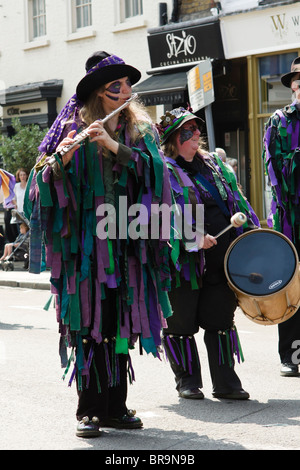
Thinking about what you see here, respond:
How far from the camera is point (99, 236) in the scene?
495 centimetres

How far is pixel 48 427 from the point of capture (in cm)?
525

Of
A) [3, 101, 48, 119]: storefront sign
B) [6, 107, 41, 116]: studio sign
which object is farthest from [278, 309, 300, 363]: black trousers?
[6, 107, 41, 116]: studio sign

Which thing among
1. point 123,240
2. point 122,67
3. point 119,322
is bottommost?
point 119,322

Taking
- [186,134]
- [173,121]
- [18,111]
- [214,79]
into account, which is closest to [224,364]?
[186,134]

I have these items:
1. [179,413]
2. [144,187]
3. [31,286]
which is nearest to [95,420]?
[179,413]

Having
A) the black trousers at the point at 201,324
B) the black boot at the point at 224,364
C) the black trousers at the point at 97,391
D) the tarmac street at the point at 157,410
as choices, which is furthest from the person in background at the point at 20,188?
the black trousers at the point at 97,391

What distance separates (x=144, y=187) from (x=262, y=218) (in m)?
10.8

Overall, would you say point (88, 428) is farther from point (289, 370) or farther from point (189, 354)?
point (289, 370)

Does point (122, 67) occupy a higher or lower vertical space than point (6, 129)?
higher

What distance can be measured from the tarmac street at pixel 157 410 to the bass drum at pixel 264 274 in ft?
1.89

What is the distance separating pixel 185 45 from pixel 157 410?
38.1 ft

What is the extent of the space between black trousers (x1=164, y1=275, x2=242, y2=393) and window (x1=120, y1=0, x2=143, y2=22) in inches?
512

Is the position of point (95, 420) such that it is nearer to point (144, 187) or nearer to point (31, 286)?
point (144, 187)
